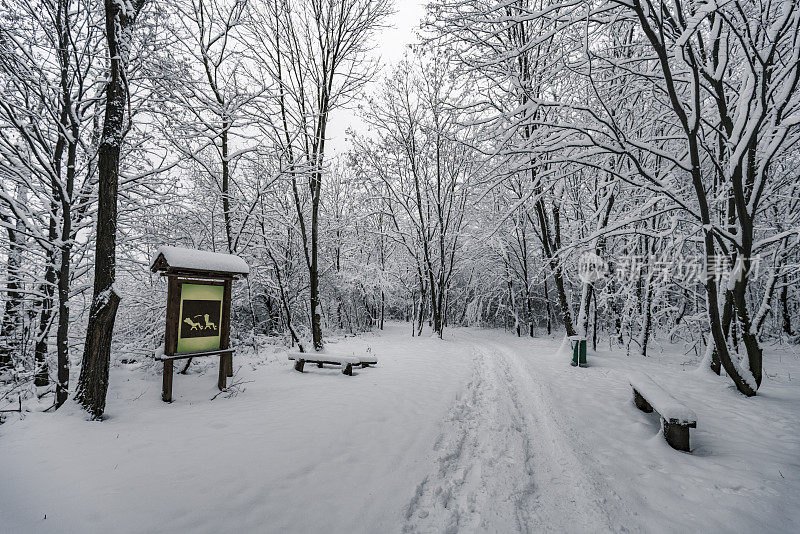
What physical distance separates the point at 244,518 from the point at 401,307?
29055 millimetres

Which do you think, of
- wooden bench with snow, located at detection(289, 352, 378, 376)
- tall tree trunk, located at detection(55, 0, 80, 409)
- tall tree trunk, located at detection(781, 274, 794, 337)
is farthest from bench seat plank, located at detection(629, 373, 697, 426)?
tall tree trunk, located at detection(781, 274, 794, 337)

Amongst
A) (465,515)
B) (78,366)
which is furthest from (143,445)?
(78,366)

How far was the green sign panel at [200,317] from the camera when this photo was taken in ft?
17.3

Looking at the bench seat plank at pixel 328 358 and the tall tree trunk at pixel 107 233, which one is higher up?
the tall tree trunk at pixel 107 233

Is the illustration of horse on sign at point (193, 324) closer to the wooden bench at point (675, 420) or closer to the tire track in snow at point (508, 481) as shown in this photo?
the tire track in snow at point (508, 481)

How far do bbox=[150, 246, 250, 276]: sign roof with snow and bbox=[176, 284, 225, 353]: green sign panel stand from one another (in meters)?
0.35

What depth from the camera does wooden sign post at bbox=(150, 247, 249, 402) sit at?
5.03 m

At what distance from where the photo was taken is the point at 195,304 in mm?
5418

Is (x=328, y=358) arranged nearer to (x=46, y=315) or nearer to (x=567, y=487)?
(x=567, y=487)

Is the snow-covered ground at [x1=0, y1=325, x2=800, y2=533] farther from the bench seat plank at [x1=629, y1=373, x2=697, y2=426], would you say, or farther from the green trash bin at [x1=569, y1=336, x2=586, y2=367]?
the green trash bin at [x1=569, y1=336, x2=586, y2=367]

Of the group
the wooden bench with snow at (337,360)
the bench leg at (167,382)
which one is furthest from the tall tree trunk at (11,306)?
the wooden bench with snow at (337,360)

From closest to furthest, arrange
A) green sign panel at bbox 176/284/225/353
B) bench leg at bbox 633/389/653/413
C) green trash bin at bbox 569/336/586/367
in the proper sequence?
bench leg at bbox 633/389/653/413
green sign panel at bbox 176/284/225/353
green trash bin at bbox 569/336/586/367

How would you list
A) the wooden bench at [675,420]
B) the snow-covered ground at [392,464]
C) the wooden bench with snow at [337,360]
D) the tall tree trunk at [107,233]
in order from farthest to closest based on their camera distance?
1. the wooden bench with snow at [337,360]
2. the tall tree trunk at [107,233]
3. the wooden bench at [675,420]
4. the snow-covered ground at [392,464]

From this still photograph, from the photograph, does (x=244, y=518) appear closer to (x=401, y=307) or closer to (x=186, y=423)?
(x=186, y=423)
